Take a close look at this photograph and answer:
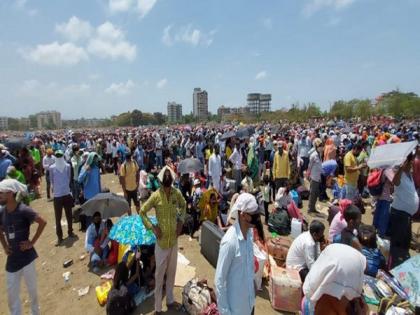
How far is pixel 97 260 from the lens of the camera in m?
5.61

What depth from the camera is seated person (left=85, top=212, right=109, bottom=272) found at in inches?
221

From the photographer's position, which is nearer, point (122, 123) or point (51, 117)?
point (122, 123)

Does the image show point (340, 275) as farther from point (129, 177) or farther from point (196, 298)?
point (129, 177)

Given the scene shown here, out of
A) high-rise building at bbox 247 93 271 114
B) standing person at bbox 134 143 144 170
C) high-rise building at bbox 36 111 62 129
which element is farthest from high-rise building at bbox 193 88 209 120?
standing person at bbox 134 143 144 170

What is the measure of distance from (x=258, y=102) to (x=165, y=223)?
144 m

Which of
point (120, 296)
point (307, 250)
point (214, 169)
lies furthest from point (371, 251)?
point (214, 169)

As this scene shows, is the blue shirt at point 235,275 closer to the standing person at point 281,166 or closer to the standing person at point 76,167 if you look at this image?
the standing person at point 281,166

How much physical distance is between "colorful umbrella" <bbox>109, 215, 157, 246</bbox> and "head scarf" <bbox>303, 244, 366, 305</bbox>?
2.62 m

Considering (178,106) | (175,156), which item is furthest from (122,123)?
(175,156)

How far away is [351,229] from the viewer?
4551 mm

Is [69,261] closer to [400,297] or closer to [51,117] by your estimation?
[400,297]

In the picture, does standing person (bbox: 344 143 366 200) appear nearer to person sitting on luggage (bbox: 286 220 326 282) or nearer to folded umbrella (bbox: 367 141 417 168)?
folded umbrella (bbox: 367 141 417 168)

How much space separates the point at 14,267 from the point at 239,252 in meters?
2.77

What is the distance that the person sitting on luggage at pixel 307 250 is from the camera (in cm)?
397
